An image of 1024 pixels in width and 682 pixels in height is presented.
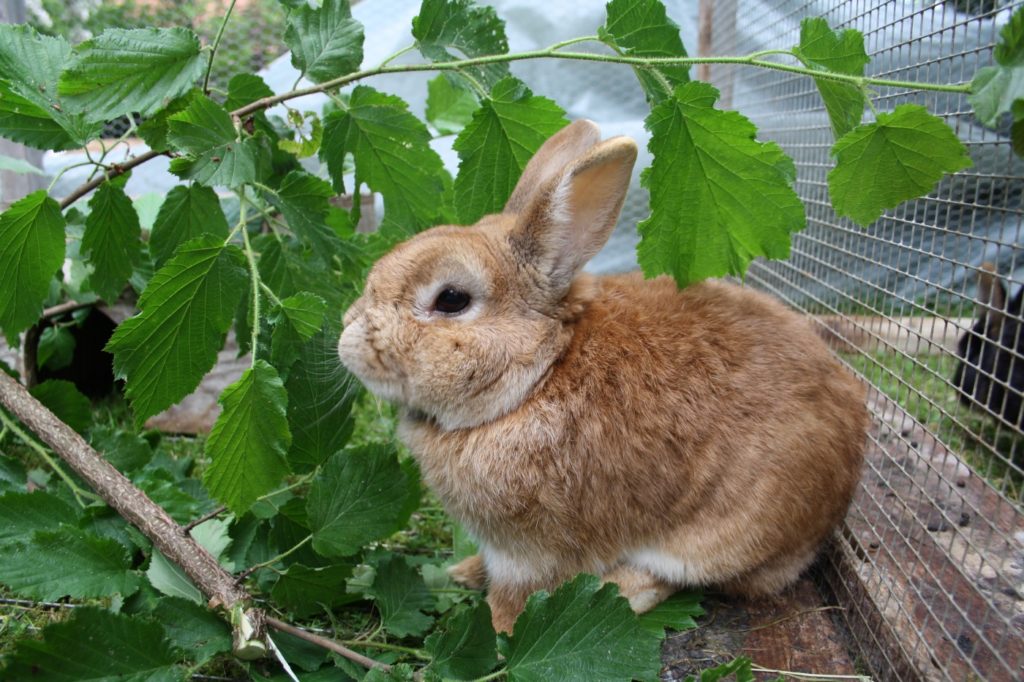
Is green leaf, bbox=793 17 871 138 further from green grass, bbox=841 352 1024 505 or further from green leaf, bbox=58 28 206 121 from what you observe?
green leaf, bbox=58 28 206 121

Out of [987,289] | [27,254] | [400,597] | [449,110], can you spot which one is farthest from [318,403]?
[987,289]

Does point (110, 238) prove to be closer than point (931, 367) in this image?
No

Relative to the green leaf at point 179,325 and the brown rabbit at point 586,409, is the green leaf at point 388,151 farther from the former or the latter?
the green leaf at point 179,325

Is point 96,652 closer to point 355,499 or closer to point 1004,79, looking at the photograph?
point 355,499

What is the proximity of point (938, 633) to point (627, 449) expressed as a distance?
29.2 inches

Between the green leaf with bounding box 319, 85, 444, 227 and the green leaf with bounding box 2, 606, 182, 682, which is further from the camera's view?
the green leaf with bounding box 319, 85, 444, 227

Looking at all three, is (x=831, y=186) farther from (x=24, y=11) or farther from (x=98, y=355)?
(x=24, y=11)

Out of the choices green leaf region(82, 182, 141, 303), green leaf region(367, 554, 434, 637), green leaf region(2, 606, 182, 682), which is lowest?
green leaf region(367, 554, 434, 637)

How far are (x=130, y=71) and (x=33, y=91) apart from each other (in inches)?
13.1

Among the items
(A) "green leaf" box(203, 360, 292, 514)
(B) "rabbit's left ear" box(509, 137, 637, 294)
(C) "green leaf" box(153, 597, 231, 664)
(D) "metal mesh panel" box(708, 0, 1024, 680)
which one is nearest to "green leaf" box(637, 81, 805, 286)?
(B) "rabbit's left ear" box(509, 137, 637, 294)

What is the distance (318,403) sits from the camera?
1.96 meters

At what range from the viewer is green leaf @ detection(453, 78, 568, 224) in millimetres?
1911

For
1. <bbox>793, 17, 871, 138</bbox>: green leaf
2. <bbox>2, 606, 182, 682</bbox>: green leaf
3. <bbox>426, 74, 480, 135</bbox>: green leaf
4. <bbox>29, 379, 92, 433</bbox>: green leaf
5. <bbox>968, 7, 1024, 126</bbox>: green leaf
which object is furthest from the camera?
<bbox>426, 74, 480, 135</bbox>: green leaf

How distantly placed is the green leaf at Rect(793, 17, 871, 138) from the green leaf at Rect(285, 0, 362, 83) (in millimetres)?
952
